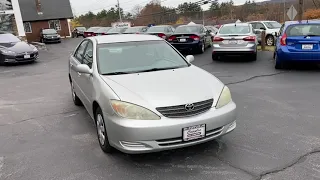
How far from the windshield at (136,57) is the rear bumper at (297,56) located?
497 centimetres

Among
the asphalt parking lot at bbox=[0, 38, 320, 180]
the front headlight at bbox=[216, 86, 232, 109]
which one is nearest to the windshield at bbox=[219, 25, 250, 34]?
the asphalt parking lot at bbox=[0, 38, 320, 180]

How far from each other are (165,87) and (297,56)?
628cm

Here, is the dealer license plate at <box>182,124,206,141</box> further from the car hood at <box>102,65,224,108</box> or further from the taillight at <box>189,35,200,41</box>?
the taillight at <box>189,35,200,41</box>

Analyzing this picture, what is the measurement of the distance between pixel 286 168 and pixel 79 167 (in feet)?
7.97

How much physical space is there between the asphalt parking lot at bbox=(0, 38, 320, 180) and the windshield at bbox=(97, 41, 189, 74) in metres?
1.15

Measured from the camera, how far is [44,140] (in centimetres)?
443

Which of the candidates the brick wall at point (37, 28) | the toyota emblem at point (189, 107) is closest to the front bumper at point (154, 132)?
the toyota emblem at point (189, 107)

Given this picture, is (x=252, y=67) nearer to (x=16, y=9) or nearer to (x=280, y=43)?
(x=280, y=43)

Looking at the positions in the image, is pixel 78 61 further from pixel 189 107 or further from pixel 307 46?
pixel 307 46

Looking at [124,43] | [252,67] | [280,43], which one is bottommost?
[252,67]

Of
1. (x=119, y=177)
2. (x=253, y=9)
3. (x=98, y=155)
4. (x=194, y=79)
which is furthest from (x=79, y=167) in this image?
(x=253, y=9)

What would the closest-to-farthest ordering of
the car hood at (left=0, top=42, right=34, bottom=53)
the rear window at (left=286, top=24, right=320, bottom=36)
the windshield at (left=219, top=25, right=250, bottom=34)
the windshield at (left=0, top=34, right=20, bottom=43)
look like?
the rear window at (left=286, top=24, right=320, bottom=36), the windshield at (left=219, top=25, right=250, bottom=34), the car hood at (left=0, top=42, right=34, bottom=53), the windshield at (left=0, top=34, right=20, bottom=43)

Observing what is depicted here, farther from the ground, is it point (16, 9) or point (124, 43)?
point (16, 9)

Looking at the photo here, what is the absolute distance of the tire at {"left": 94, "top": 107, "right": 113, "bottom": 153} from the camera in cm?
371
